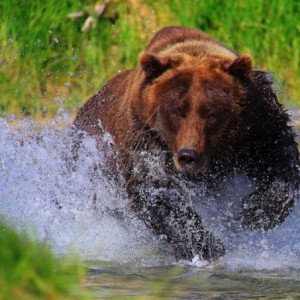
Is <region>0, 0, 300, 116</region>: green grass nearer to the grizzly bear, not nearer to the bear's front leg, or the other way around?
the grizzly bear

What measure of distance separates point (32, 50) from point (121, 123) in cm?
554

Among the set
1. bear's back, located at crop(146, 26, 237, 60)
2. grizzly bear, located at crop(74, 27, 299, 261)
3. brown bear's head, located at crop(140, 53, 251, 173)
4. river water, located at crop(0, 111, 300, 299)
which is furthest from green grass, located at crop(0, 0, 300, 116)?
brown bear's head, located at crop(140, 53, 251, 173)

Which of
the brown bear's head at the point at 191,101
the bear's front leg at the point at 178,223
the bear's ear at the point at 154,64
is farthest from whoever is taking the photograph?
the bear's front leg at the point at 178,223

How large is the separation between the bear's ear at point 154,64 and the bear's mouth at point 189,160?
1.91 feet

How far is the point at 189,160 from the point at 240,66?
678 mm

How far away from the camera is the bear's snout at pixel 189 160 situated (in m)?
6.36

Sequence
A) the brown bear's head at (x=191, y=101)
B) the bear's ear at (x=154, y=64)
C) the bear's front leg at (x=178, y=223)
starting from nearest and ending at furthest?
the brown bear's head at (x=191, y=101)
the bear's ear at (x=154, y=64)
the bear's front leg at (x=178, y=223)

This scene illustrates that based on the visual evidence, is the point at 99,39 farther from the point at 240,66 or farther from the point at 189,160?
the point at 189,160

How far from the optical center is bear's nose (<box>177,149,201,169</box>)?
20.9 feet

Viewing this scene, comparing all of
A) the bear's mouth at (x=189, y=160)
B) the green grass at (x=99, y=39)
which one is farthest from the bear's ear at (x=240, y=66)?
the green grass at (x=99, y=39)

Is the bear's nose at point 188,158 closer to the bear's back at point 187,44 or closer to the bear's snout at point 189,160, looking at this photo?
the bear's snout at point 189,160

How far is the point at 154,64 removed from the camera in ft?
22.2

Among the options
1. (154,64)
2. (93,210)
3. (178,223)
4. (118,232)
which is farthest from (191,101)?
(93,210)

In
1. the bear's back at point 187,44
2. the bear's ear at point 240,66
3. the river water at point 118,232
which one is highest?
the bear's back at point 187,44
